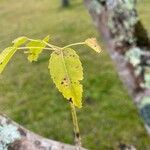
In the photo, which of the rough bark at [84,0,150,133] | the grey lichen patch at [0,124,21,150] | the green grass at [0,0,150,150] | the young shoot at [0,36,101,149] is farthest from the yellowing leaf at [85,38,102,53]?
the green grass at [0,0,150,150]

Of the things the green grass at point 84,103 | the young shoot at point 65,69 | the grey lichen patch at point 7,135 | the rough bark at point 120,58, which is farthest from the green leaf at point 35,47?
the green grass at point 84,103

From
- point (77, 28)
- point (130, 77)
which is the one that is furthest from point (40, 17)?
point (130, 77)

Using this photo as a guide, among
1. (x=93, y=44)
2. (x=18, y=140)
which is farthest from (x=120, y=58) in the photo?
(x=93, y=44)

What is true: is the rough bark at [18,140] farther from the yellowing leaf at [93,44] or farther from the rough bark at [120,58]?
the rough bark at [120,58]

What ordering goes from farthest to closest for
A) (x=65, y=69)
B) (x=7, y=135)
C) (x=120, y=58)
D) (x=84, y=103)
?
(x=84, y=103) → (x=120, y=58) → (x=7, y=135) → (x=65, y=69)

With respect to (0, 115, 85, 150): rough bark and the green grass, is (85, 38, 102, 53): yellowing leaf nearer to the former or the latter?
(0, 115, 85, 150): rough bark

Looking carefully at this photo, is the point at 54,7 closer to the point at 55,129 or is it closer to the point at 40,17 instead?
the point at 40,17

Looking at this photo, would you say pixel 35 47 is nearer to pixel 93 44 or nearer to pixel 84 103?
pixel 93 44
